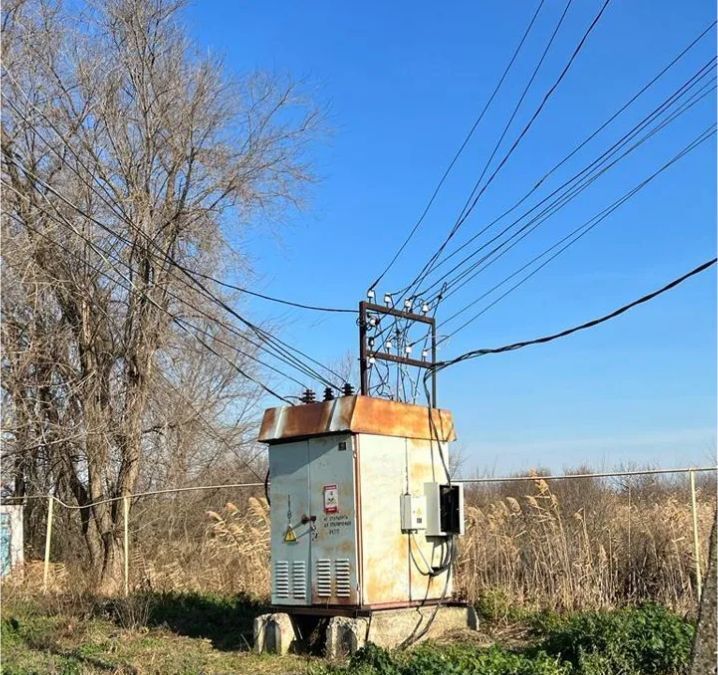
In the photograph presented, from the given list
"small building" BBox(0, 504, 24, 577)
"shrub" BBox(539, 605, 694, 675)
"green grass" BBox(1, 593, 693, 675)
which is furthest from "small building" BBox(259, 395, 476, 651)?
"small building" BBox(0, 504, 24, 577)

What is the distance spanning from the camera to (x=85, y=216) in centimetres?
1484

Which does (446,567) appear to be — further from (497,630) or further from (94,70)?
(94,70)

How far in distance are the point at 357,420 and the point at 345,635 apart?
223cm

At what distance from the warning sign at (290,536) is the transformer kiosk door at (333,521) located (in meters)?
0.31

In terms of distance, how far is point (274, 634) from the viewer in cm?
945

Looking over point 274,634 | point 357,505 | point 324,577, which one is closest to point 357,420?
point 357,505

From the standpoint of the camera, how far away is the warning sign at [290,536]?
9.80 m

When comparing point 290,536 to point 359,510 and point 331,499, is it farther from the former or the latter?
point 359,510

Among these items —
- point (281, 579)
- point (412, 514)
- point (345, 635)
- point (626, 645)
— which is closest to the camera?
point (626, 645)

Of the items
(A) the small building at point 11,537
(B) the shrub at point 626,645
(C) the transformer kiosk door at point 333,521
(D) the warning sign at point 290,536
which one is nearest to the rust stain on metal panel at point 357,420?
(C) the transformer kiosk door at point 333,521

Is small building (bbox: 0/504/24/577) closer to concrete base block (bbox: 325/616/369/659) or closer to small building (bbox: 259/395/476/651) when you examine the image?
small building (bbox: 259/395/476/651)

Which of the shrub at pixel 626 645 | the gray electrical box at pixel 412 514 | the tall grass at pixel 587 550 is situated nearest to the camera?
the shrub at pixel 626 645

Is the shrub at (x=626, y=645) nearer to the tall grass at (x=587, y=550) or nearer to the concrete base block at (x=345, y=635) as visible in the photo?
the concrete base block at (x=345, y=635)

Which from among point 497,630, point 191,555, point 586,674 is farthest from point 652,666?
point 191,555
